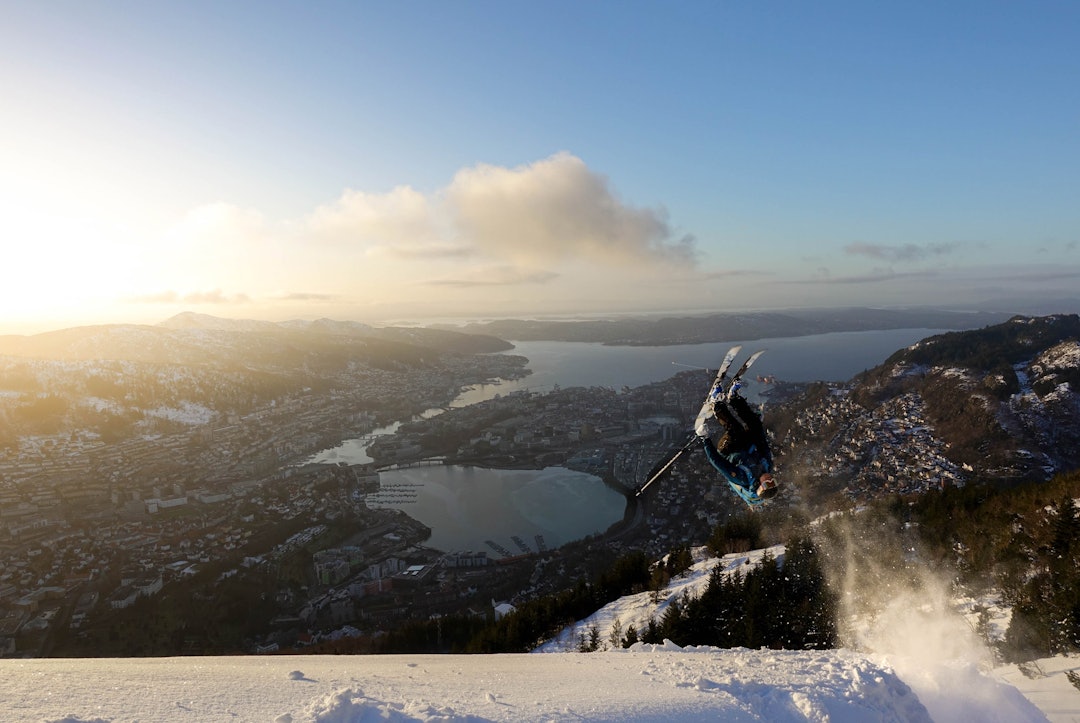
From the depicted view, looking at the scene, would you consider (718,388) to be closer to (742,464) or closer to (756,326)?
(742,464)

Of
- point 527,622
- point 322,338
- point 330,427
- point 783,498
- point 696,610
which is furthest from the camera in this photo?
point 322,338

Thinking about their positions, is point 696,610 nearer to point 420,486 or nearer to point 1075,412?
point 420,486

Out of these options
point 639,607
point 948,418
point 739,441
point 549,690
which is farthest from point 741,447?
point 948,418

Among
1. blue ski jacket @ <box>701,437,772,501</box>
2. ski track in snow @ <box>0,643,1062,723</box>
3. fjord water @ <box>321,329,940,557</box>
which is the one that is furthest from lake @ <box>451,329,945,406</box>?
ski track in snow @ <box>0,643,1062,723</box>

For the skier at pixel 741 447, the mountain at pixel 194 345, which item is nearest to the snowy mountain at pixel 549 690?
the skier at pixel 741 447

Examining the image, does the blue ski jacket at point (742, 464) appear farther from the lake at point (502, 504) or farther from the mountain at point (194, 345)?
the mountain at point (194, 345)

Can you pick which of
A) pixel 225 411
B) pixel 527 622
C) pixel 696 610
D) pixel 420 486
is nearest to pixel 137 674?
pixel 696 610

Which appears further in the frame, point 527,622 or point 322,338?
point 322,338

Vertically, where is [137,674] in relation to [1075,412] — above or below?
above
